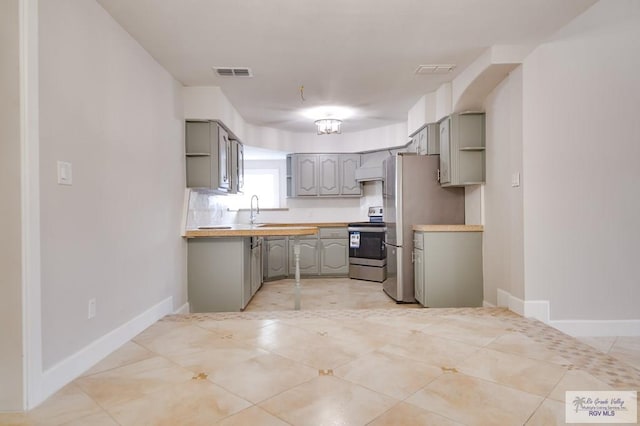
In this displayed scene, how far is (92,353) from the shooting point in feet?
Answer: 6.85

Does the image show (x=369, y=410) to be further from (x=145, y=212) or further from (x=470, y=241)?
(x=470, y=241)

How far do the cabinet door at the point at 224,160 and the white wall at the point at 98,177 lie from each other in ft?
2.20

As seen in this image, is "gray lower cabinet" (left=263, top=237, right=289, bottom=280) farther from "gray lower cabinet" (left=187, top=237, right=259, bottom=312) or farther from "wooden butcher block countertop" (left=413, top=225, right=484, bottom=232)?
"wooden butcher block countertop" (left=413, top=225, right=484, bottom=232)

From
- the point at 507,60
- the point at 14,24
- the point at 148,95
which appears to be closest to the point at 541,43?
the point at 507,60

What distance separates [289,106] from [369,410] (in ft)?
12.6

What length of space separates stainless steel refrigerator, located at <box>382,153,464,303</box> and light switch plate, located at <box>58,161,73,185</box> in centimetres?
316

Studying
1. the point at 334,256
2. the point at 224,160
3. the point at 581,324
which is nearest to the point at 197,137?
the point at 224,160

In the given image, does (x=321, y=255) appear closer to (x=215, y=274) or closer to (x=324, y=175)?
(x=324, y=175)

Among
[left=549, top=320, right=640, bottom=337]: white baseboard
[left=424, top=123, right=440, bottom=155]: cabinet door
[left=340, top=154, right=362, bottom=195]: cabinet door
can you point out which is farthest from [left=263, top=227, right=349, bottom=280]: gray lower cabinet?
[left=549, top=320, right=640, bottom=337]: white baseboard

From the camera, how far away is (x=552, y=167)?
2.90 meters

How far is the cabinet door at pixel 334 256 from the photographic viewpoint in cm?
591

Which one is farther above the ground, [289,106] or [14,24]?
[289,106]

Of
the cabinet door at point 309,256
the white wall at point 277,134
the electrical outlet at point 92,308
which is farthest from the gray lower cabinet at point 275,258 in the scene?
the electrical outlet at point 92,308

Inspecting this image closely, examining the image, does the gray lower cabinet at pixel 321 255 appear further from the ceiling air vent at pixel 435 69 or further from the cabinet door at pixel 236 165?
the ceiling air vent at pixel 435 69
